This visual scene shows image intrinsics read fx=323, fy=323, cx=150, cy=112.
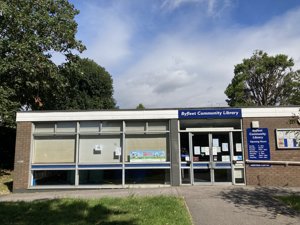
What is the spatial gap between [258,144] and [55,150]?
27.7 feet

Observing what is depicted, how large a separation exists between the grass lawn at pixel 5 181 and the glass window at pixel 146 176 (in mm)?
5061

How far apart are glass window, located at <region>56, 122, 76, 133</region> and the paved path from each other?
8.50ft

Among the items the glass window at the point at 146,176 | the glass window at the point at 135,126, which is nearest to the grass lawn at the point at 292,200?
the glass window at the point at 146,176

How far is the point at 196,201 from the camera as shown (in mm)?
9672

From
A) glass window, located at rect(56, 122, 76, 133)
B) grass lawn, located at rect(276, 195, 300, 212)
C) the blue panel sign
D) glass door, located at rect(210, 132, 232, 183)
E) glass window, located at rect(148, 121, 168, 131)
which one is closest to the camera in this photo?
grass lawn, located at rect(276, 195, 300, 212)

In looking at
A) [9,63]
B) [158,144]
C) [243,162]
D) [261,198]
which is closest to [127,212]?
[261,198]

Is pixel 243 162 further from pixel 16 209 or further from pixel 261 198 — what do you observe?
pixel 16 209

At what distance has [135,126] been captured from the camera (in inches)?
538

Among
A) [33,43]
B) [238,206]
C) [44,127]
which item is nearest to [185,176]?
[238,206]

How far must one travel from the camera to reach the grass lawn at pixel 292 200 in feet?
28.9

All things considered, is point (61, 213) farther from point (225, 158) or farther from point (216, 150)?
point (225, 158)

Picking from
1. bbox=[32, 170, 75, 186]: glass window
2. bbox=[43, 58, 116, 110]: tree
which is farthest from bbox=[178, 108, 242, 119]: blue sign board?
bbox=[43, 58, 116, 110]: tree

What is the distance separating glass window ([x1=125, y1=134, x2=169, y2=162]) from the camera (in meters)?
13.4

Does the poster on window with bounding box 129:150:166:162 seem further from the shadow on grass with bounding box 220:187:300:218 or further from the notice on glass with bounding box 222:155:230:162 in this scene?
the shadow on grass with bounding box 220:187:300:218
